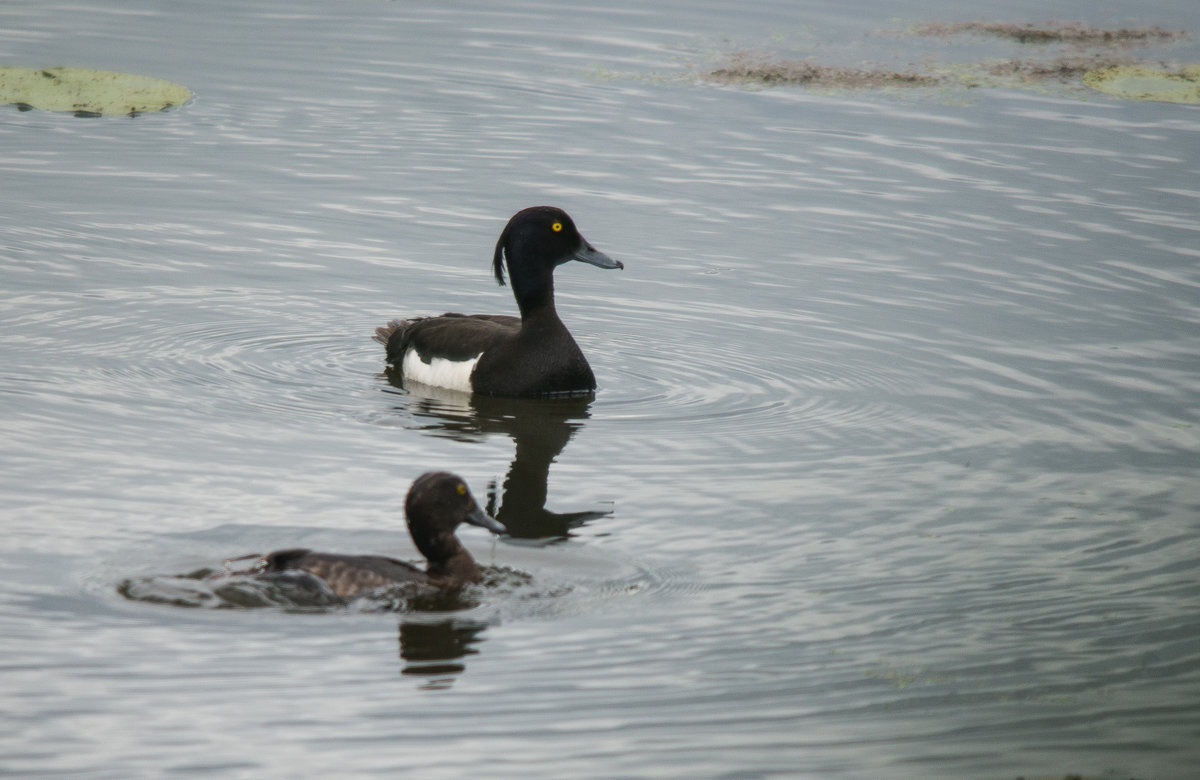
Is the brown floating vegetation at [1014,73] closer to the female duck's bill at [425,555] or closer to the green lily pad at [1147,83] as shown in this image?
the green lily pad at [1147,83]

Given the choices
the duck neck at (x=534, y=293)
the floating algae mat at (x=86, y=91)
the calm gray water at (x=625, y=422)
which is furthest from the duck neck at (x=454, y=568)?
the floating algae mat at (x=86, y=91)

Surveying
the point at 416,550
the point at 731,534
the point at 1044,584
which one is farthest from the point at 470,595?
the point at 1044,584

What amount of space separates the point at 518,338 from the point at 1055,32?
14.9 metres

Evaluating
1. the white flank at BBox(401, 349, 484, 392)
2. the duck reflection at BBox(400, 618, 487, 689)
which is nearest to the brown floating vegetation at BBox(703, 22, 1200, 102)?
the white flank at BBox(401, 349, 484, 392)

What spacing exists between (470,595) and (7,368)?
4.94 m

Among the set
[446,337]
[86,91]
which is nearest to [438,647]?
[446,337]

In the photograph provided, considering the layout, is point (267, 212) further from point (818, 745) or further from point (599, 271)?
point (818, 745)

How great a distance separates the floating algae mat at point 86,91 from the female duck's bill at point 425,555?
1154cm

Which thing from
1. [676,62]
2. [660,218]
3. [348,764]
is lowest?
[348,764]

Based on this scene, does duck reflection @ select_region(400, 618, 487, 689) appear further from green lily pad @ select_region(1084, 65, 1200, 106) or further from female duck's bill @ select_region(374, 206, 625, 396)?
green lily pad @ select_region(1084, 65, 1200, 106)

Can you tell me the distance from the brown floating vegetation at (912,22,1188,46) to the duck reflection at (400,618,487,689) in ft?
59.5

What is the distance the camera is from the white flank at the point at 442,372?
11719 mm

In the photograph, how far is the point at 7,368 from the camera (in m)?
11.0

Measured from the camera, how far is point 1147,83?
67.0 feet
